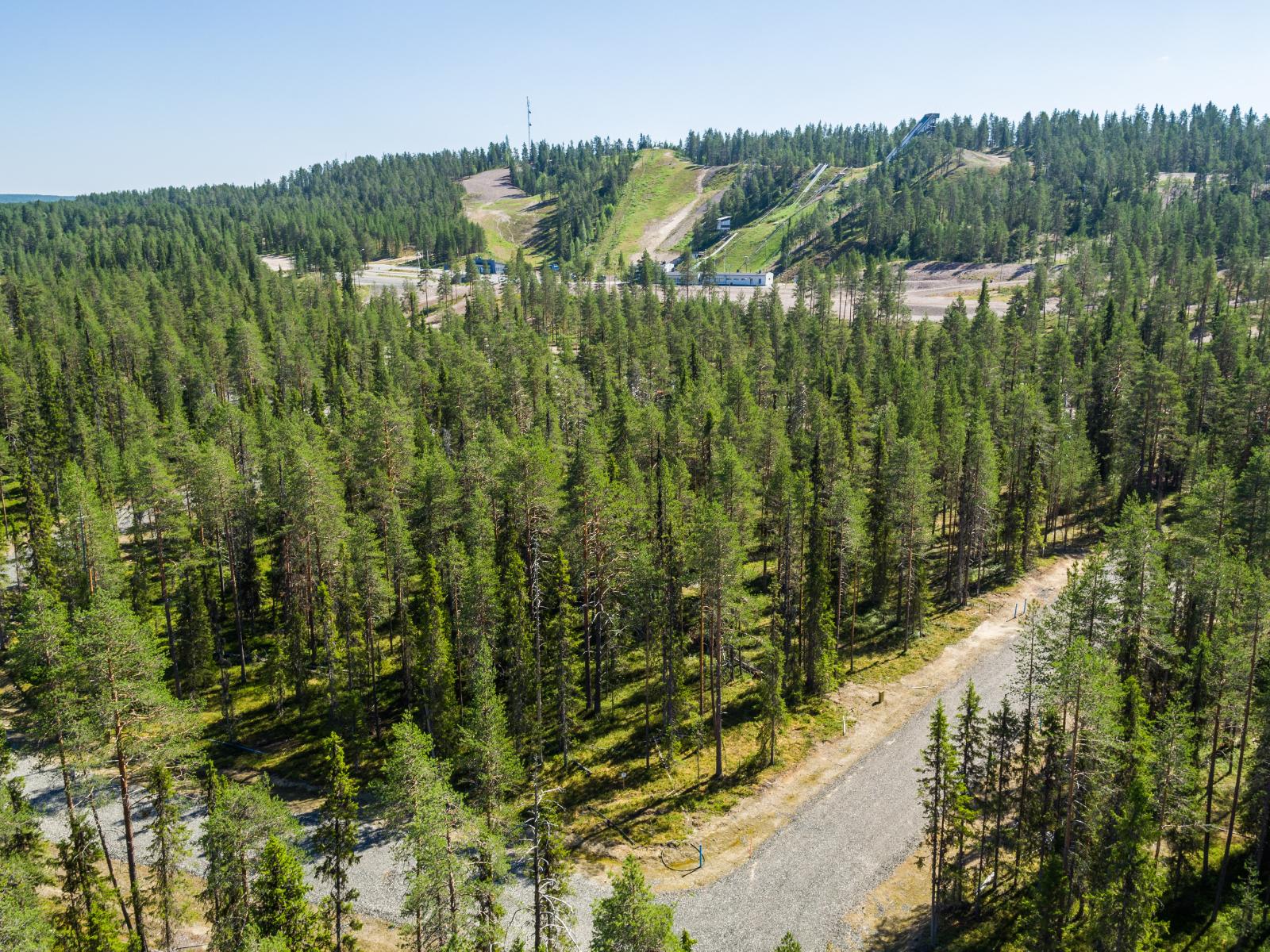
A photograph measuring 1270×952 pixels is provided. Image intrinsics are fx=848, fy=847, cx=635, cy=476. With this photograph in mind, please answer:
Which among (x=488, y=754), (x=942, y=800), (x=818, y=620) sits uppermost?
(x=488, y=754)

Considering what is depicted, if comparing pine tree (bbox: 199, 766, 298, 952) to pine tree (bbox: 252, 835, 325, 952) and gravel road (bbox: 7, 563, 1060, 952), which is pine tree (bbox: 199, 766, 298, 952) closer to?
pine tree (bbox: 252, 835, 325, 952)

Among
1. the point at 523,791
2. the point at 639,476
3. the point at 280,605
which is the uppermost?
the point at 639,476

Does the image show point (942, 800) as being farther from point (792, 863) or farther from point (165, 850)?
point (165, 850)

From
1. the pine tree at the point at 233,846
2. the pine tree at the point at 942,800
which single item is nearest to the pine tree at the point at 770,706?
the pine tree at the point at 942,800

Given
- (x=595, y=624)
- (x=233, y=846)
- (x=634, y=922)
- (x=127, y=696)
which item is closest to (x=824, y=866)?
(x=634, y=922)

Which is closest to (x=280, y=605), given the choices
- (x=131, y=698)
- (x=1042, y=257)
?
(x=131, y=698)

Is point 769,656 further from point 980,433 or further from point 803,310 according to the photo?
point 803,310
